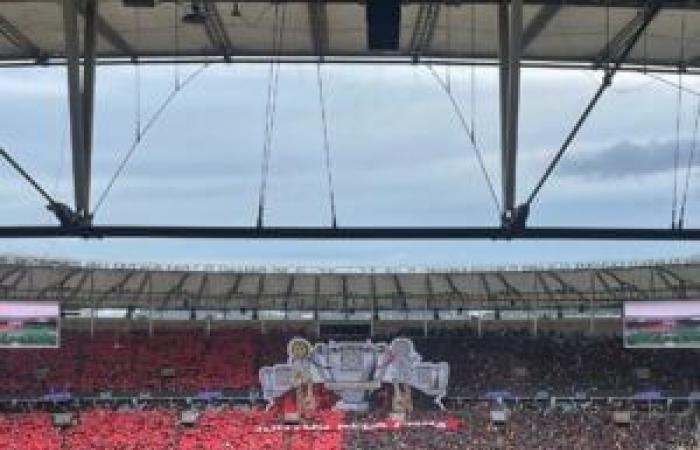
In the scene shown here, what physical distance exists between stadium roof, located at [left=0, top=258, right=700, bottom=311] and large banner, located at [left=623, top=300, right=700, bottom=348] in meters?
1.22

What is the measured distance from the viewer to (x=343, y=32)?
1030 centimetres

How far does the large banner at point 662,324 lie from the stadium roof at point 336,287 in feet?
4.01

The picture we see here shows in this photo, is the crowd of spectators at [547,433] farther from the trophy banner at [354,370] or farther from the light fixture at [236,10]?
the light fixture at [236,10]

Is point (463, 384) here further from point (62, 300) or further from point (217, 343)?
point (62, 300)

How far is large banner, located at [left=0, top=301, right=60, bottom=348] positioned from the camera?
155ft

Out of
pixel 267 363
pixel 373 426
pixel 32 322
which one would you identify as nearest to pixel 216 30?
pixel 373 426

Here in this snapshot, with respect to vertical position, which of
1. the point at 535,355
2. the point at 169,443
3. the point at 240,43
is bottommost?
the point at 169,443

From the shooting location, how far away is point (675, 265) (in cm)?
4416

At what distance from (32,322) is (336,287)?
1221 cm

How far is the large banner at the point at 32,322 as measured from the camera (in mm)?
47156

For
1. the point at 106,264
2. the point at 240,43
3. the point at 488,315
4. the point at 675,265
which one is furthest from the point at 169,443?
the point at 240,43

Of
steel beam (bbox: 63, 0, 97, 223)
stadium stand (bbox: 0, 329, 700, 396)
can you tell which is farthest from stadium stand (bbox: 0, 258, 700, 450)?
steel beam (bbox: 63, 0, 97, 223)

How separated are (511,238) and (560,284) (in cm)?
3961

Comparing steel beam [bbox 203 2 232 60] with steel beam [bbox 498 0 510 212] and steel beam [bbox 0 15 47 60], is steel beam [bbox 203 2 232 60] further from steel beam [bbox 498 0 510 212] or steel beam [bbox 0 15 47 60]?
steel beam [bbox 498 0 510 212]
